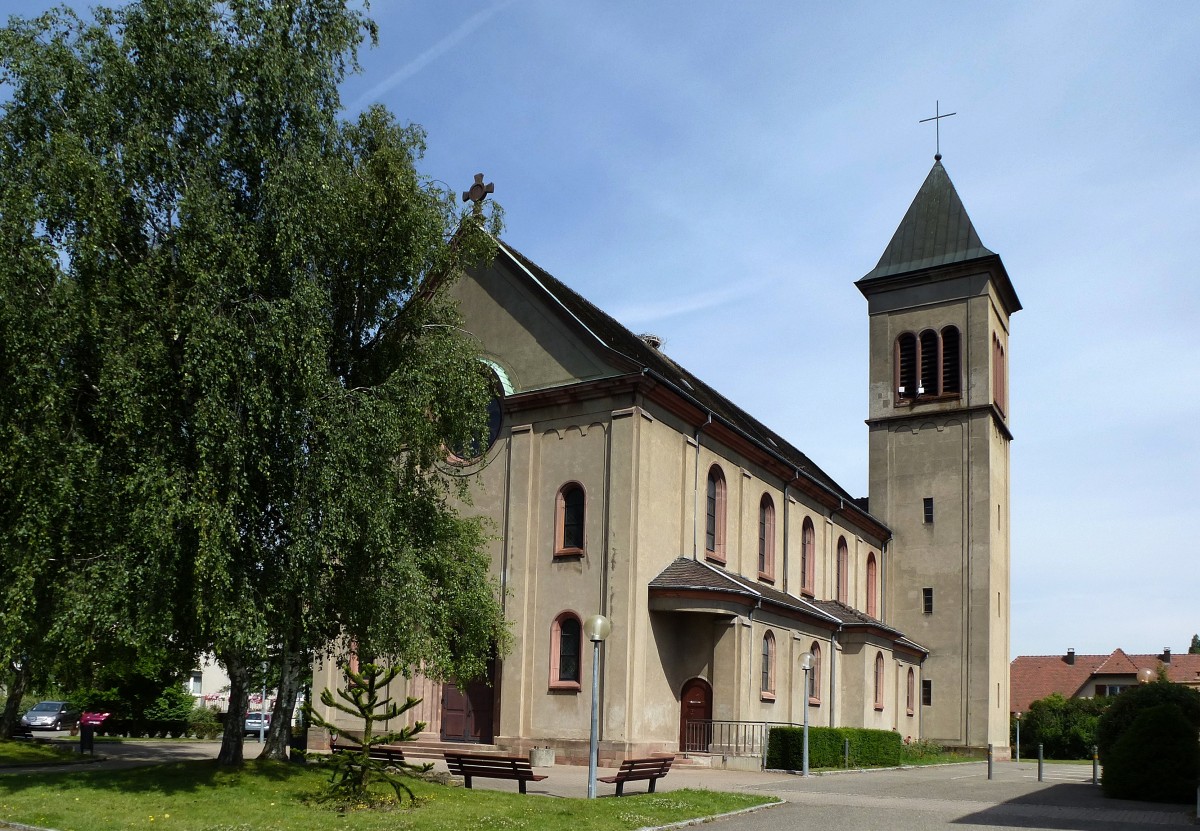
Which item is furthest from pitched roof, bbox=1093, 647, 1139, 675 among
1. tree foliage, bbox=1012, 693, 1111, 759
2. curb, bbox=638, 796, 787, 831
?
curb, bbox=638, 796, 787, 831

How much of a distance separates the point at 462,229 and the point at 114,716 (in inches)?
1245

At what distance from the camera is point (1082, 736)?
2463 inches

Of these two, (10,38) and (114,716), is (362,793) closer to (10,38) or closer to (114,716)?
(10,38)

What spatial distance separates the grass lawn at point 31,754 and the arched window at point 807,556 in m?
21.9

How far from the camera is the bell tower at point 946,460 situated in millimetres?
43844

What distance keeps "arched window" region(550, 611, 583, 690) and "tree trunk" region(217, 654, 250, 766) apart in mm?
9902

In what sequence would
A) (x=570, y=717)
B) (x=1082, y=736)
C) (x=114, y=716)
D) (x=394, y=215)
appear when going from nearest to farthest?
(x=394, y=215), (x=570, y=717), (x=114, y=716), (x=1082, y=736)

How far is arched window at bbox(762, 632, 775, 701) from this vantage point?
29953 millimetres

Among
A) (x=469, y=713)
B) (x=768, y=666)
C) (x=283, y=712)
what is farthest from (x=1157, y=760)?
(x=283, y=712)

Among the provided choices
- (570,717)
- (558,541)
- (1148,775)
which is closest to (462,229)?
(558,541)

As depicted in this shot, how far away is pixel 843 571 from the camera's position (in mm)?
41625

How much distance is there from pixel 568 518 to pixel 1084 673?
75.0 metres

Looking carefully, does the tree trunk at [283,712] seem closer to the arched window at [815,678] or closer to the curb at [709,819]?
the curb at [709,819]

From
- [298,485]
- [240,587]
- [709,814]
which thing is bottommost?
[709,814]
